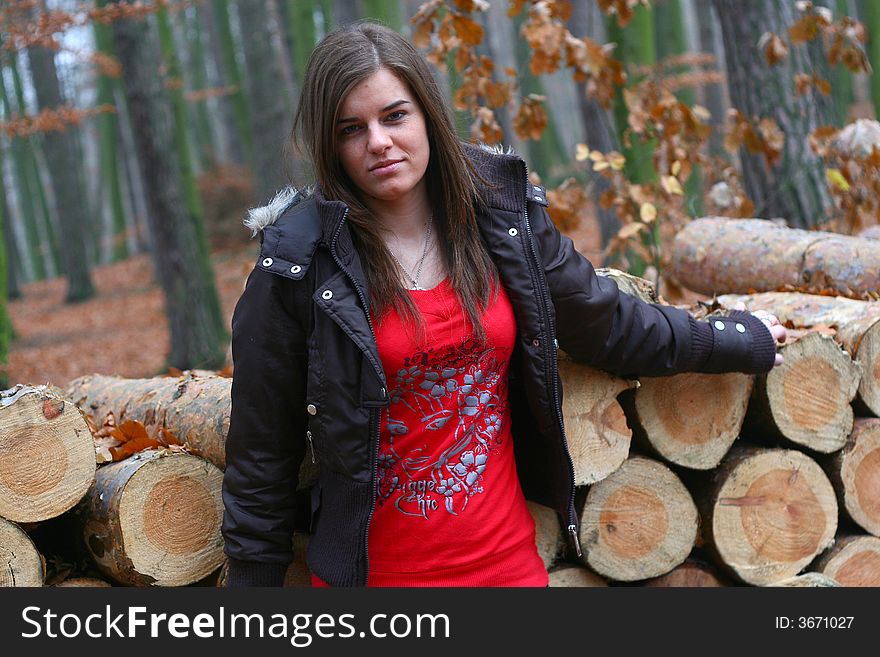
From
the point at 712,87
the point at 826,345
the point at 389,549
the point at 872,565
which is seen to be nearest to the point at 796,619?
the point at 872,565

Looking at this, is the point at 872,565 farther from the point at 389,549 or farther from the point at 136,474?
the point at 136,474

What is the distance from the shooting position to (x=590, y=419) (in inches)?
115

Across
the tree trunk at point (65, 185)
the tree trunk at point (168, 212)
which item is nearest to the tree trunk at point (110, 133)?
the tree trunk at point (65, 185)

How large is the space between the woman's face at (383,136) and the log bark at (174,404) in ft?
3.38

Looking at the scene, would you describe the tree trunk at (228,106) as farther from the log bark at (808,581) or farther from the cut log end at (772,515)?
the log bark at (808,581)

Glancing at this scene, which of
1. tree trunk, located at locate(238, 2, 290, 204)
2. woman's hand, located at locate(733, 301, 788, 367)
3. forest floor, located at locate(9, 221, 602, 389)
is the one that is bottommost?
forest floor, located at locate(9, 221, 602, 389)

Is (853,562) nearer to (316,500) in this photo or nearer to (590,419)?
(590,419)

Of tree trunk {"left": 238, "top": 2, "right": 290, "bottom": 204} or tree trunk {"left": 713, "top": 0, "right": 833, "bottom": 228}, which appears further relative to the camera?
tree trunk {"left": 238, "top": 2, "right": 290, "bottom": 204}

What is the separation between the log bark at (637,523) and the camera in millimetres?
3016

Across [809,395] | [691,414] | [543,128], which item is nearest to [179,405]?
[691,414]

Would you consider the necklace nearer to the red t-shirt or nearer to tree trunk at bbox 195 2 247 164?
the red t-shirt

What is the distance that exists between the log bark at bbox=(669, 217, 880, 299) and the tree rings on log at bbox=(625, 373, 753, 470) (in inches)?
39.8

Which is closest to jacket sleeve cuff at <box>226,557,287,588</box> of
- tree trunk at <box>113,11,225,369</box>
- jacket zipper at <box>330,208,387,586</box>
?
jacket zipper at <box>330,208,387,586</box>

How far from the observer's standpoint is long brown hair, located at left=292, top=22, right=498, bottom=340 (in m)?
2.31
